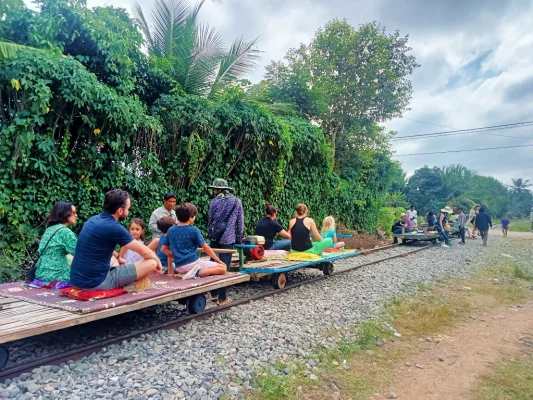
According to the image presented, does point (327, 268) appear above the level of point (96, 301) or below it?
below

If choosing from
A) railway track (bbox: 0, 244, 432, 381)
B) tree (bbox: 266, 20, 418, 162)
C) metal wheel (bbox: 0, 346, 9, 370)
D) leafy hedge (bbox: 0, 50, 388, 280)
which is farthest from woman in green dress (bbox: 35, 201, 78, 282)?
tree (bbox: 266, 20, 418, 162)

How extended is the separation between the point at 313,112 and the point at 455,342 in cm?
1292

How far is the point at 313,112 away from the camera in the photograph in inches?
651

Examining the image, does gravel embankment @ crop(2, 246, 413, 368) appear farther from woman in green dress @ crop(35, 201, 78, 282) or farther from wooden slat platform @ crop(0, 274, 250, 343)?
woman in green dress @ crop(35, 201, 78, 282)

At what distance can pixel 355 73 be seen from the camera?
19.2m

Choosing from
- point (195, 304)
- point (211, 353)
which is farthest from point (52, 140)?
point (211, 353)

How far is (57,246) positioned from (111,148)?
3424 mm

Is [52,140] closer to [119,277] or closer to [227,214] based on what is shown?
A: [227,214]

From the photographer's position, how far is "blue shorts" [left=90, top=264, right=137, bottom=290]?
14.5 feet

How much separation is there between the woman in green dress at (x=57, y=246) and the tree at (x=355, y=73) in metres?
14.3

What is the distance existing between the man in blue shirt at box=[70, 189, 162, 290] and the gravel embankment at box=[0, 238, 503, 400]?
81 cm

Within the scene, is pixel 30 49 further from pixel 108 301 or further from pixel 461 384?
pixel 461 384

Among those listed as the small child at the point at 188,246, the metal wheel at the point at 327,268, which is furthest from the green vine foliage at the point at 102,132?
the metal wheel at the point at 327,268

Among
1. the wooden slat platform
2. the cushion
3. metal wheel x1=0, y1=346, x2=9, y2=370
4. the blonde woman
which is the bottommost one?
metal wheel x1=0, y1=346, x2=9, y2=370
